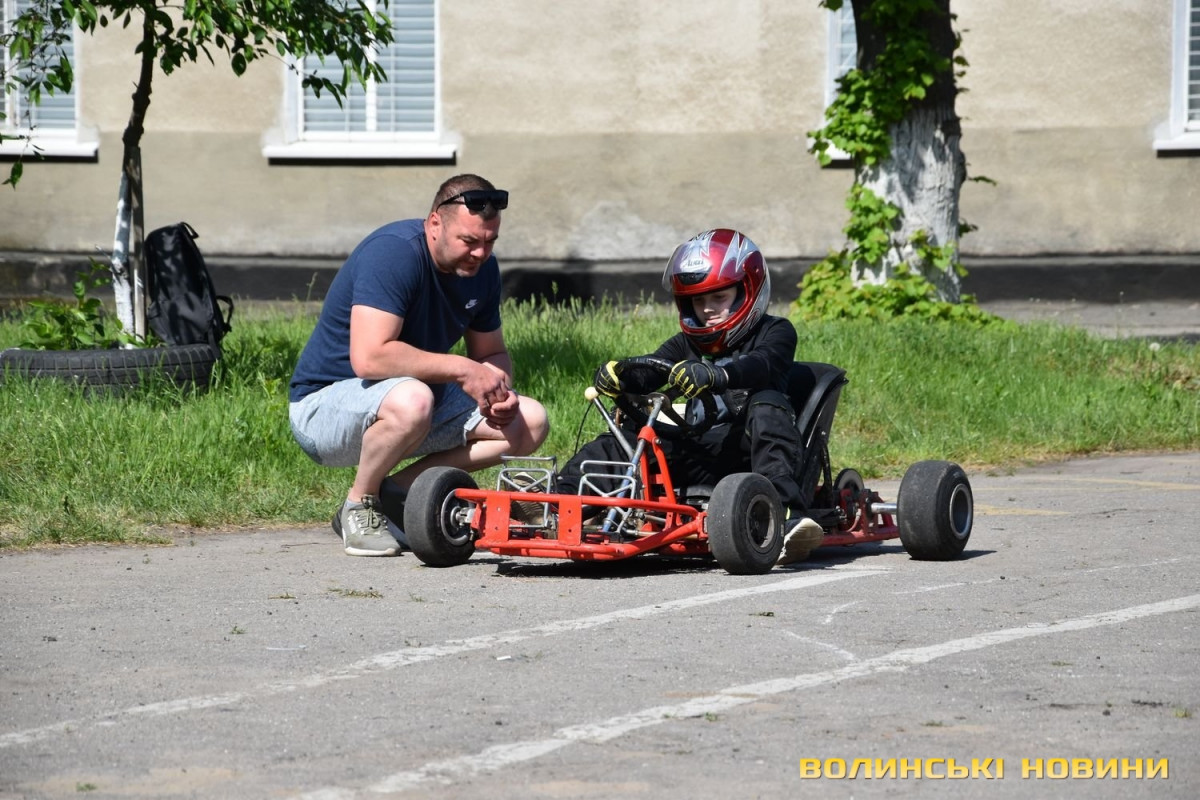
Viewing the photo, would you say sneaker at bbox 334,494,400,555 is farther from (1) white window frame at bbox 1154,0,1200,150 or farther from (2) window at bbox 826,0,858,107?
(1) white window frame at bbox 1154,0,1200,150

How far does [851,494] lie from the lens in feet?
23.5

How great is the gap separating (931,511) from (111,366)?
516 cm

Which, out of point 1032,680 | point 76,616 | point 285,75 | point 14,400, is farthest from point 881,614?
point 285,75

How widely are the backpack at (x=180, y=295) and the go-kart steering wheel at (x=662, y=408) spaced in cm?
444

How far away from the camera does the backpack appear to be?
34.9ft

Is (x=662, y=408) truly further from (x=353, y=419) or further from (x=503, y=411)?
(x=353, y=419)

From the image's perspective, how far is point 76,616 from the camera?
5707 millimetres

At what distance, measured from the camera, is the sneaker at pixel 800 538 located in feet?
21.5

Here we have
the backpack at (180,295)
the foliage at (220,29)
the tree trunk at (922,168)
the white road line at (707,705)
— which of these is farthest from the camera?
the tree trunk at (922,168)

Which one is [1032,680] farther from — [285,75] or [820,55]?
[285,75]

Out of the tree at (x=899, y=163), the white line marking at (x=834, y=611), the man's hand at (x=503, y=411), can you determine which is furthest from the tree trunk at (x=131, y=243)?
the white line marking at (x=834, y=611)

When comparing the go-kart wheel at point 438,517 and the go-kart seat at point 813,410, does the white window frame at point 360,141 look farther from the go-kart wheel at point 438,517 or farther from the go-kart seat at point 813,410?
the go-kart wheel at point 438,517

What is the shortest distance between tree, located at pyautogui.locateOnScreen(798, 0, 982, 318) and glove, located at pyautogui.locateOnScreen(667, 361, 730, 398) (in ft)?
22.5

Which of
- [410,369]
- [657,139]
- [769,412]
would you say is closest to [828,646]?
[769,412]
